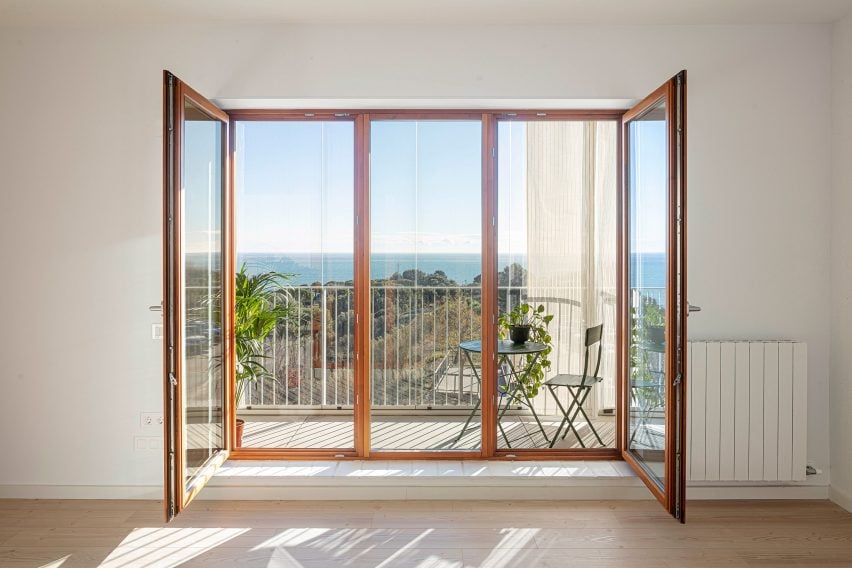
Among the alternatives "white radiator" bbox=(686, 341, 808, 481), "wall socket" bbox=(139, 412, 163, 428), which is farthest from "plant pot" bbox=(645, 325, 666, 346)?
"wall socket" bbox=(139, 412, 163, 428)

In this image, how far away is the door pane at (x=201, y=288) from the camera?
293 cm

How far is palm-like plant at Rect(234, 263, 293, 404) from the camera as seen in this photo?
11.9 feet

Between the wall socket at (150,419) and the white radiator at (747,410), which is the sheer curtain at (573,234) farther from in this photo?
the wall socket at (150,419)

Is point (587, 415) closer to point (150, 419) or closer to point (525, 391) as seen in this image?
point (525, 391)

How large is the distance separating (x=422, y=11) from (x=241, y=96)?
3.55 ft

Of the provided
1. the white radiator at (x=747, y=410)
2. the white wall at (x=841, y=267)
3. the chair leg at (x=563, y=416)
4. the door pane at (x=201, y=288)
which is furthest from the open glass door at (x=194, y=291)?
the white wall at (x=841, y=267)

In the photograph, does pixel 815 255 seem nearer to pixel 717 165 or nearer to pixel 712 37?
pixel 717 165

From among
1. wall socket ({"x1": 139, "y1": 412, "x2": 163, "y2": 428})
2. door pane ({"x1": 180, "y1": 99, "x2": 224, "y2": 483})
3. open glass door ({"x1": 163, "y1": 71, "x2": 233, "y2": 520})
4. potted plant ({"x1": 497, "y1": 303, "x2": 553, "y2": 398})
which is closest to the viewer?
open glass door ({"x1": 163, "y1": 71, "x2": 233, "y2": 520})

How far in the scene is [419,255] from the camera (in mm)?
3621

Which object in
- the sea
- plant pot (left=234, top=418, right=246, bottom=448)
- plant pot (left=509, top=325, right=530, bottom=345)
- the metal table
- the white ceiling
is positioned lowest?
plant pot (left=234, top=418, right=246, bottom=448)

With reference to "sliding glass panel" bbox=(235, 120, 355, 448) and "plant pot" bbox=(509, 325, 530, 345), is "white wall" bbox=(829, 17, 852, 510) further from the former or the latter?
"sliding glass panel" bbox=(235, 120, 355, 448)

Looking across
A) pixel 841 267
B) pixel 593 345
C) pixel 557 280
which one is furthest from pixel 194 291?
pixel 841 267

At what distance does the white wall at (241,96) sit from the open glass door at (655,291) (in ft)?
1.10

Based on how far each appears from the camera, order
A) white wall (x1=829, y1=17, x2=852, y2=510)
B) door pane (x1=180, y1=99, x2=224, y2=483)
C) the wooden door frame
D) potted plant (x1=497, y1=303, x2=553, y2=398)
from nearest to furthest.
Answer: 1. door pane (x1=180, y1=99, x2=224, y2=483)
2. white wall (x1=829, y1=17, x2=852, y2=510)
3. the wooden door frame
4. potted plant (x1=497, y1=303, x2=553, y2=398)
